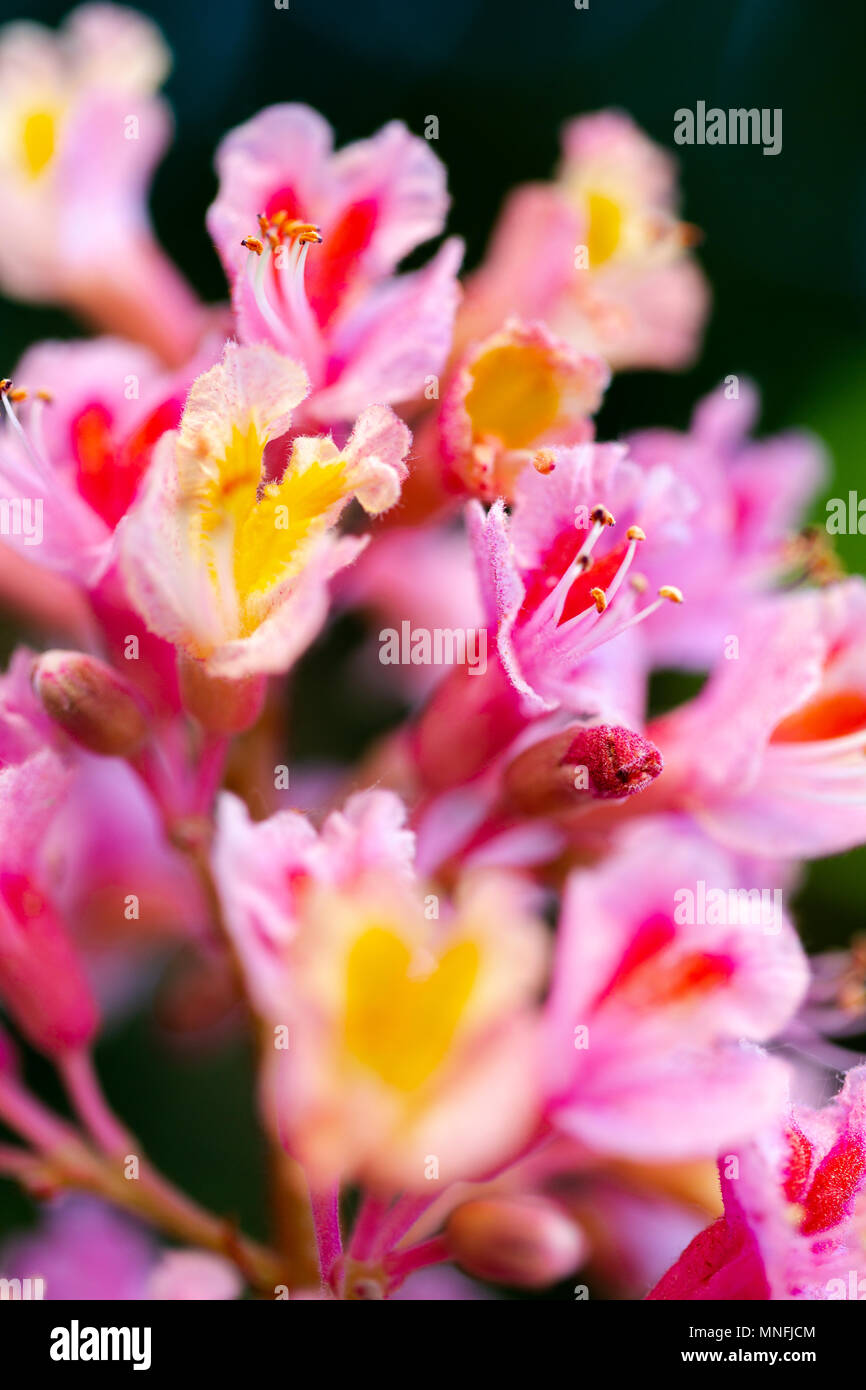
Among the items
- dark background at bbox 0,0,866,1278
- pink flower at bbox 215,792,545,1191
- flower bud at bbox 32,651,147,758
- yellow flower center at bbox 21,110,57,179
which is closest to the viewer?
pink flower at bbox 215,792,545,1191

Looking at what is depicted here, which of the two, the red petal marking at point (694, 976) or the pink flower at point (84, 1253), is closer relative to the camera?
the red petal marking at point (694, 976)

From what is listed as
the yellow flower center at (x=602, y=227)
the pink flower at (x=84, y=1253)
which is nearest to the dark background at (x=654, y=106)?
the yellow flower center at (x=602, y=227)

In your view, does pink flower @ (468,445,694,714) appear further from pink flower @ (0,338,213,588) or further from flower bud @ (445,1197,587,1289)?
flower bud @ (445,1197,587,1289)

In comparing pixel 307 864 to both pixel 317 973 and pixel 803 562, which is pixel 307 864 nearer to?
pixel 317 973

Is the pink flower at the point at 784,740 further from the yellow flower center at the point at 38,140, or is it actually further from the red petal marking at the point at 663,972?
the yellow flower center at the point at 38,140

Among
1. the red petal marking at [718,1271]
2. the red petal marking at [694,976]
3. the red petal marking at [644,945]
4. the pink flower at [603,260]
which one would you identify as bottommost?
the red petal marking at [718,1271]

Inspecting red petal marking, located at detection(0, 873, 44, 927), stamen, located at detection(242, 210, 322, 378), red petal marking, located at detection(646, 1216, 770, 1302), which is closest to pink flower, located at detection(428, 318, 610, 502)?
stamen, located at detection(242, 210, 322, 378)

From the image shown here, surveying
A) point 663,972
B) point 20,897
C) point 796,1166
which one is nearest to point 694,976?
point 663,972

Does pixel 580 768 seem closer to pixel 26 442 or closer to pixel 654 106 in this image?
pixel 26 442
